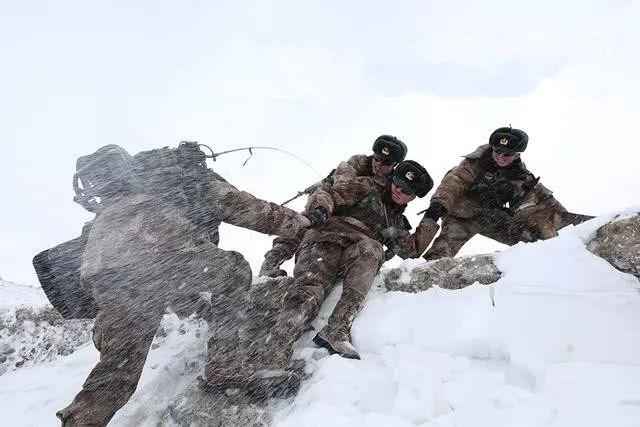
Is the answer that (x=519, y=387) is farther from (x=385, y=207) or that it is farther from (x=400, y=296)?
(x=385, y=207)

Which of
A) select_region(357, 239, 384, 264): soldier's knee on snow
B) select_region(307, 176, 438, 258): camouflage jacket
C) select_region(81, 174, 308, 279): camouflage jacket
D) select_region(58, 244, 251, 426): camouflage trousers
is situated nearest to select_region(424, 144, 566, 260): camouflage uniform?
select_region(307, 176, 438, 258): camouflage jacket

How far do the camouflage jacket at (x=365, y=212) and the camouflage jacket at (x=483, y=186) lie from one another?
1015 mm

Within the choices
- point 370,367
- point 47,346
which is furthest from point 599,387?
point 47,346

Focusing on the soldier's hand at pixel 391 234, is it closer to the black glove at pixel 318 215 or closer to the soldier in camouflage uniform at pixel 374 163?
the soldier in camouflage uniform at pixel 374 163

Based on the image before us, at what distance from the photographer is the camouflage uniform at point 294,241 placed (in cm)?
604

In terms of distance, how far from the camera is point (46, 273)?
409cm

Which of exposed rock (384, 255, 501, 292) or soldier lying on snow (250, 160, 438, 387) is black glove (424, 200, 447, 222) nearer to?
soldier lying on snow (250, 160, 438, 387)

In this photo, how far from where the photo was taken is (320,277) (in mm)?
5195

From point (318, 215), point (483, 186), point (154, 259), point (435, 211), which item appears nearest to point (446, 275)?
point (318, 215)

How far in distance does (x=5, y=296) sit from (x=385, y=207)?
8850mm

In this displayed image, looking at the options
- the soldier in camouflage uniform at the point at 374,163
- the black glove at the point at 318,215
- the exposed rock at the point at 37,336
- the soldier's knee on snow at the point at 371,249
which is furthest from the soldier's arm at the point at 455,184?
the exposed rock at the point at 37,336

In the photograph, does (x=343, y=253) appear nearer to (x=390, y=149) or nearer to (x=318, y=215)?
(x=318, y=215)

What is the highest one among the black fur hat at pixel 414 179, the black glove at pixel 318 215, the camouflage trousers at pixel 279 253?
the black fur hat at pixel 414 179

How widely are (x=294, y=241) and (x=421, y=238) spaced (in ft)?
6.02
